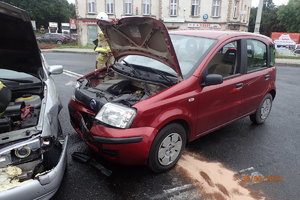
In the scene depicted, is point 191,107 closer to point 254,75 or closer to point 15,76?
point 254,75

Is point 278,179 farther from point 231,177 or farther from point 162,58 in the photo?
point 162,58

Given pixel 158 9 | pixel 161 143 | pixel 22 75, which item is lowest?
pixel 161 143

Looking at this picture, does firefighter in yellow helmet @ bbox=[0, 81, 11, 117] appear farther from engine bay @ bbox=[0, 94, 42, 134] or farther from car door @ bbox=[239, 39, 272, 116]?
car door @ bbox=[239, 39, 272, 116]

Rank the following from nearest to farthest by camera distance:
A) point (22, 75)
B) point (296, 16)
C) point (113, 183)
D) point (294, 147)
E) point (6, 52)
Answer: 1. point (113, 183)
2. point (6, 52)
3. point (22, 75)
4. point (294, 147)
5. point (296, 16)

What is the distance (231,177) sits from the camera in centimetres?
294

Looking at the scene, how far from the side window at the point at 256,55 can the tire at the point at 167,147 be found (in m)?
1.72

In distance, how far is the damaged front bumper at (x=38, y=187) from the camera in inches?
72.2

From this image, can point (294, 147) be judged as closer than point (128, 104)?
No

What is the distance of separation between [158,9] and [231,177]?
28.5m

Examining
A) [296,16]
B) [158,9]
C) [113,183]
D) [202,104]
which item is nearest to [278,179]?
[202,104]

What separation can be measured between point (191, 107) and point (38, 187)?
1.83m

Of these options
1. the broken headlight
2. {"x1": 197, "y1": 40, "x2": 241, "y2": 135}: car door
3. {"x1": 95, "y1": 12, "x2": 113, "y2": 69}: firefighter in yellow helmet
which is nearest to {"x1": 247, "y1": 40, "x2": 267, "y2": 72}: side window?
{"x1": 197, "y1": 40, "x2": 241, "y2": 135}: car door

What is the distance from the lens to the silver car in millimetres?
1975

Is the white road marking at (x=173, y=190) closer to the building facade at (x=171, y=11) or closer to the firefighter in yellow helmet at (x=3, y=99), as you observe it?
the firefighter in yellow helmet at (x=3, y=99)
